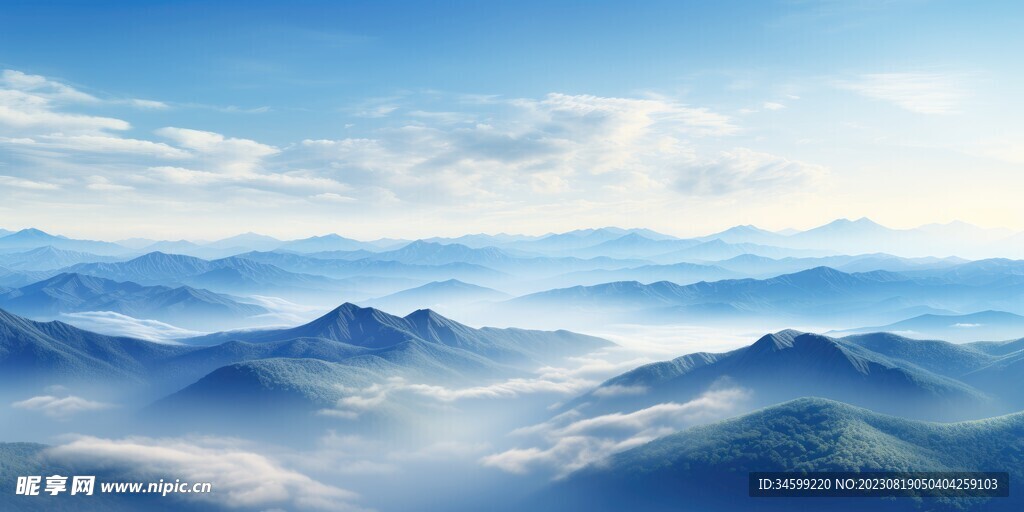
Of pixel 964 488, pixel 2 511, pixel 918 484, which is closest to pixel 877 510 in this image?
pixel 918 484

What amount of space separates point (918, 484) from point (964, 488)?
14015mm

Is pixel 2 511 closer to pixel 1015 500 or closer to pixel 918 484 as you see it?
pixel 918 484

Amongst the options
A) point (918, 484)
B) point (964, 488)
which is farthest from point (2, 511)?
point (964, 488)

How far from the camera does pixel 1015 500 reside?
197 meters

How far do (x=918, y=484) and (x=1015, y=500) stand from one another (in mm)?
27921

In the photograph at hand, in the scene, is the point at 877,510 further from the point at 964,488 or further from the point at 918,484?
the point at 964,488

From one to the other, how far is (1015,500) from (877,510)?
40.5m

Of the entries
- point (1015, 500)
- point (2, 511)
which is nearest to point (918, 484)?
point (1015, 500)

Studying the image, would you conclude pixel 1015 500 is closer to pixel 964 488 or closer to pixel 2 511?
pixel 964 488

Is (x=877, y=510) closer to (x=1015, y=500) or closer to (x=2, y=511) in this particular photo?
(x=1015, y=500)

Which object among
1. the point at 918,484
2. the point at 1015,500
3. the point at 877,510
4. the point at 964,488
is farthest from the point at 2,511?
Result: the point at 1015,500

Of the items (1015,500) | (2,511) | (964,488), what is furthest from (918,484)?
(2,511)

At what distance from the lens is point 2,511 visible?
199m

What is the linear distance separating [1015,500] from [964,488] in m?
14.1
